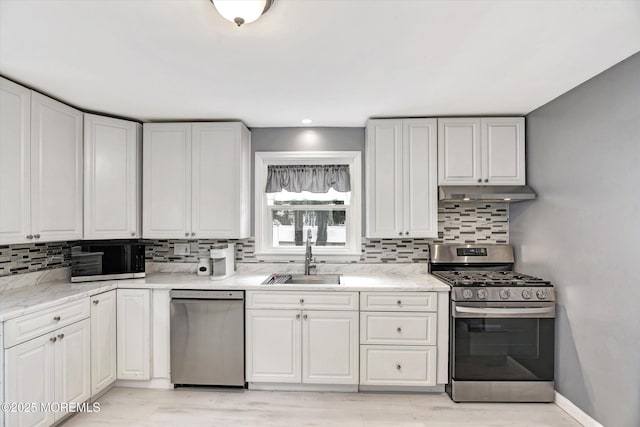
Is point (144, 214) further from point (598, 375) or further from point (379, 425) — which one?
point (598, 375)

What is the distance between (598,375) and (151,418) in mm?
3076

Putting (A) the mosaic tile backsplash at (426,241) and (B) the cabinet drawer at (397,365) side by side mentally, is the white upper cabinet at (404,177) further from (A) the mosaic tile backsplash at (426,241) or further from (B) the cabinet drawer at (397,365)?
(B) the cabinet drawer at (397,365)

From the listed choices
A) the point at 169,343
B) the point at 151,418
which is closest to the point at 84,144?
the point at 169,343

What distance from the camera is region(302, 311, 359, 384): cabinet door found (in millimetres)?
2859

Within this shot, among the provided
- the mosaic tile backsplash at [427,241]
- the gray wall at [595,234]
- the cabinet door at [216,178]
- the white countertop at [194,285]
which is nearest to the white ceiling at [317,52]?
the gray wall at [595,234]

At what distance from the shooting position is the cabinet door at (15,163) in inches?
88.5

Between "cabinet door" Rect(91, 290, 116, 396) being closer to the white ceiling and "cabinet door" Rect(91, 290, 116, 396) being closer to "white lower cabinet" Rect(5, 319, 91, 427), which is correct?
"white lower cabinet" Rect(5, 319, 91, 427)

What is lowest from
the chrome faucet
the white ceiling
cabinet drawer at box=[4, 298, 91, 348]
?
cabinet drawer at box=[4, 298, 91, 348]

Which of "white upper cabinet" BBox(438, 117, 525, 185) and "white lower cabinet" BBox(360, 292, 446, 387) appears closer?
"white lower cabinet" BBox(360, 292, 446, 387)

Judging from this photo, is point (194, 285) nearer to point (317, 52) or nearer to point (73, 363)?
point (73, 363)

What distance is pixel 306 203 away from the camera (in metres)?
3.66

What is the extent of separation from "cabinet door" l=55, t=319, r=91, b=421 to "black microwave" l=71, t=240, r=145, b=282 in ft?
Result: 1.60

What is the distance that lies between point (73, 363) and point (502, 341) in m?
3.16

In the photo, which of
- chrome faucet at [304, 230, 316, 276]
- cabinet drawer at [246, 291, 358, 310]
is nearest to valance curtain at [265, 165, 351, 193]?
chrome faucet at [304, 230, 316, 276]
